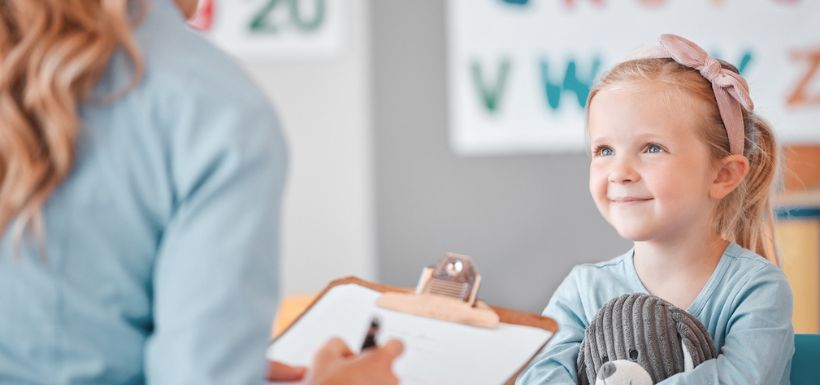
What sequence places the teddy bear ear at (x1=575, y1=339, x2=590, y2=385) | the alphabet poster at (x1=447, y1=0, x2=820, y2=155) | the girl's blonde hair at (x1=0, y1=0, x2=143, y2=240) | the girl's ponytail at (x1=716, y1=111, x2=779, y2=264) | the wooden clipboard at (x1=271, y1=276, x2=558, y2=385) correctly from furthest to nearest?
the alphabet poster at (x1=447, y1=0, x2=820, y2=155)
the girl's ponytail at (x1=716, y1=111, x2=779, y2=264)
the teddy bear ear at (x1=575, y1=339, x2=590, y2=385)
the wooden clipboard at (x1=271, y1=276, x2=558, y2=385)
the girl's blonde hair at (x1=0, y1=0, x2=143, y2=240)

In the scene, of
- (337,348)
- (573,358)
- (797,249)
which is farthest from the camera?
(797,249)

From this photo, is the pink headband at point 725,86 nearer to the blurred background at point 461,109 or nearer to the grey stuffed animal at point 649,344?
the grey stuffed animal at point 649,344

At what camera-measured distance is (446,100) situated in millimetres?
2711

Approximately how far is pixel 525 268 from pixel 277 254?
7.33 ft

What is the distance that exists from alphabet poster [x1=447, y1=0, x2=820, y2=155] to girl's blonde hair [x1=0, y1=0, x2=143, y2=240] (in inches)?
85.8

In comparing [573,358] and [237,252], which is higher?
[237,252]

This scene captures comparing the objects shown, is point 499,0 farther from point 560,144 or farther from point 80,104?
point 80,104

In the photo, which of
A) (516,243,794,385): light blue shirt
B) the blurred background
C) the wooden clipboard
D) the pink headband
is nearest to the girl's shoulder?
(516,243,794,385): light blue shirt

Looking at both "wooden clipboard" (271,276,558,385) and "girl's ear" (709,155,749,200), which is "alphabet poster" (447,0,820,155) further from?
"wooden clipboard" (271,276,558,385)

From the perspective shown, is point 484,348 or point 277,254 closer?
point 277,254

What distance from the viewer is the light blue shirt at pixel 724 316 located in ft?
2.75

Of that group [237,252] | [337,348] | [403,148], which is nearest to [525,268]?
[403,148]

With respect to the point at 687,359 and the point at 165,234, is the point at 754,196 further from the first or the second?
the point at 165,234

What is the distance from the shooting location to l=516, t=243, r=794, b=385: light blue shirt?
0.84 m
